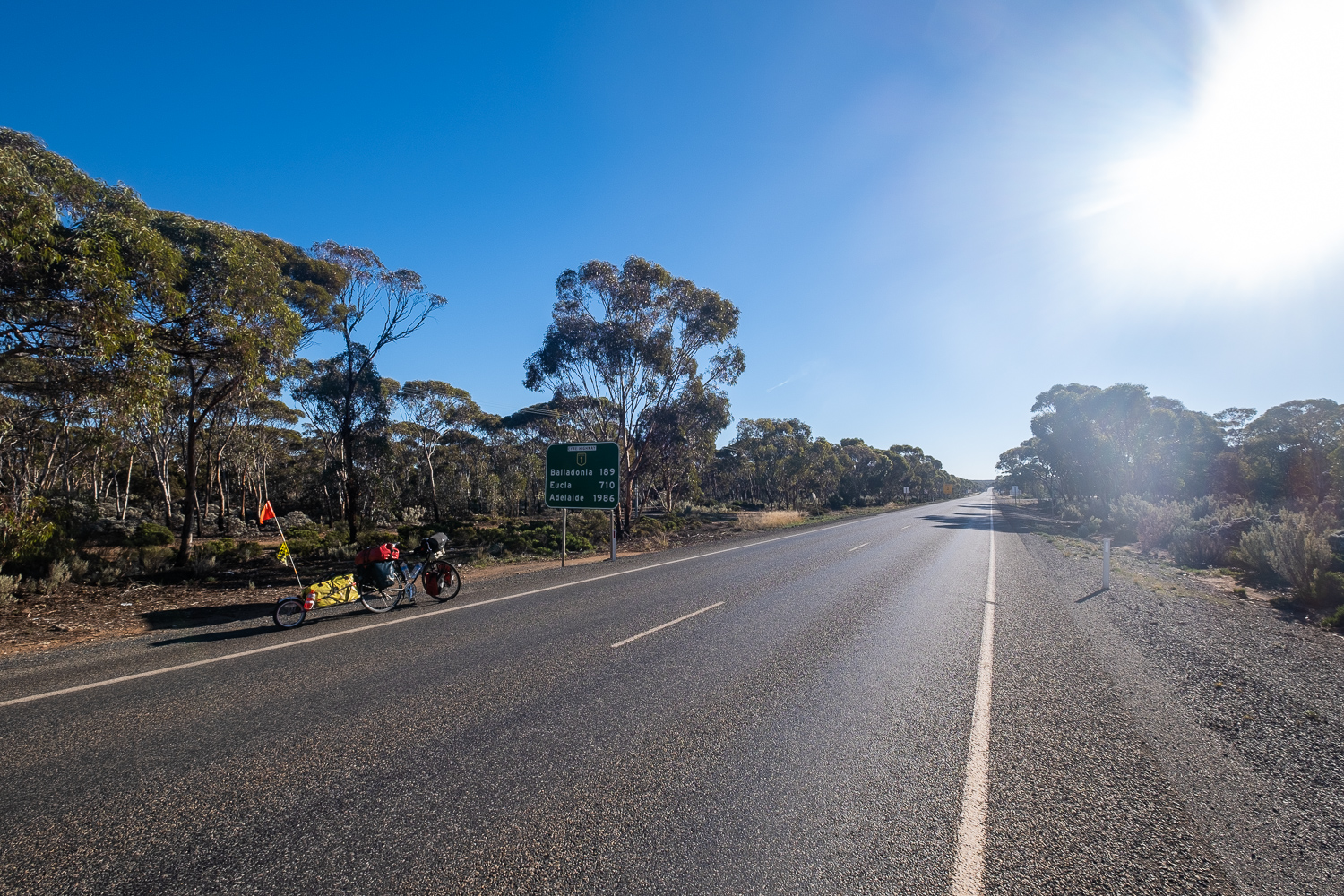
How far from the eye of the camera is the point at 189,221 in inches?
425

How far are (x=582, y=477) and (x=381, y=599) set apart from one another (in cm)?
715

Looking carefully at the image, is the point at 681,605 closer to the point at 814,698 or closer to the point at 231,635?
the point at 814,698

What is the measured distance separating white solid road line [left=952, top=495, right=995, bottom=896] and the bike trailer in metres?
7.78

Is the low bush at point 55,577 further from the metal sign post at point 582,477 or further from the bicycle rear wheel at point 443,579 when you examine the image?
the metal sign post at point 582,477

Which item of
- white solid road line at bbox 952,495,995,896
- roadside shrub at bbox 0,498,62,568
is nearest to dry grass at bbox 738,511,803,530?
roadside shrub at bbox 0,498,62,568

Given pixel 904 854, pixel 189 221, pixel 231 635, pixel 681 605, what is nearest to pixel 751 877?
pixel 904 854

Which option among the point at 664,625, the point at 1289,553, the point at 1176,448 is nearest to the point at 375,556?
the point at 664,625

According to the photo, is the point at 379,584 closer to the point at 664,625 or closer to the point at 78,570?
the point at 664,625

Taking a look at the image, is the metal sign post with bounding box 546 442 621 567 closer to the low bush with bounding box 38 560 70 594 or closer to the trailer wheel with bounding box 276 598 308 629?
the trailer wheel with bounding box 276 598 308 629

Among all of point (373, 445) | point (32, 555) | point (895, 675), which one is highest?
point (373, 445)

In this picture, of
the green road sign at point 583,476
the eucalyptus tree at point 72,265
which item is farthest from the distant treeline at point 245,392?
the green road sign at point 583,476

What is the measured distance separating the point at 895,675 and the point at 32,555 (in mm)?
14770

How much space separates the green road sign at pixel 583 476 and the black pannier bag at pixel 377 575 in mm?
6418

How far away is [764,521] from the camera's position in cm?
3816
